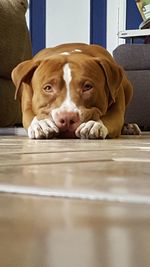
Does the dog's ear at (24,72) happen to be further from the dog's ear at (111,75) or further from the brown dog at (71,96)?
the dog's ear at (111,75)

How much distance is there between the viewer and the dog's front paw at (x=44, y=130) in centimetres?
155

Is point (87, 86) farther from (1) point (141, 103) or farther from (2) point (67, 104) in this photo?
(1) point (141, 103)

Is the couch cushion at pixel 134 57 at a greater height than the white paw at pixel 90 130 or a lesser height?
greater

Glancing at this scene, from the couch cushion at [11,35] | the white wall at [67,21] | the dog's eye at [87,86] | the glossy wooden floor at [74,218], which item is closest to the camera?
the glossy wooden floor at [74,218]

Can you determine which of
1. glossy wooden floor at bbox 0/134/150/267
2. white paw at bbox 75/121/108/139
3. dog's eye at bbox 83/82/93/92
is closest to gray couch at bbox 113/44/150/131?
dog's eye at bbox 83/82/93/92

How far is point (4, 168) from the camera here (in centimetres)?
62

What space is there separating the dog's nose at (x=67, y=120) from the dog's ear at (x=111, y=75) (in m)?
0.25

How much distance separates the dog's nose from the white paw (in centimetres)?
2

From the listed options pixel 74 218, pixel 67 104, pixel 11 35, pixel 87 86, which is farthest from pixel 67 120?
pixel 74 218

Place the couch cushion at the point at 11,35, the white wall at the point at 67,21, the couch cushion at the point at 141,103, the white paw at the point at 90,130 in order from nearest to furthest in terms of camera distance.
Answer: the white paw at the point at 90,130 → the couch cushion at the point at 11,35 → the couch cushion at the point at 141,103 → the white wall at the point at 67,21

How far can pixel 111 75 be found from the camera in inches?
69.7

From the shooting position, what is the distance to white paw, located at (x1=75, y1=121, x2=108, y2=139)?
1.54 metres

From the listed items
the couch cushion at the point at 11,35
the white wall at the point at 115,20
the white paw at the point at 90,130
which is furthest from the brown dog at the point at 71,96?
the white wall at the point at 115,20

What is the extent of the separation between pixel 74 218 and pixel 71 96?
4.25 ft
